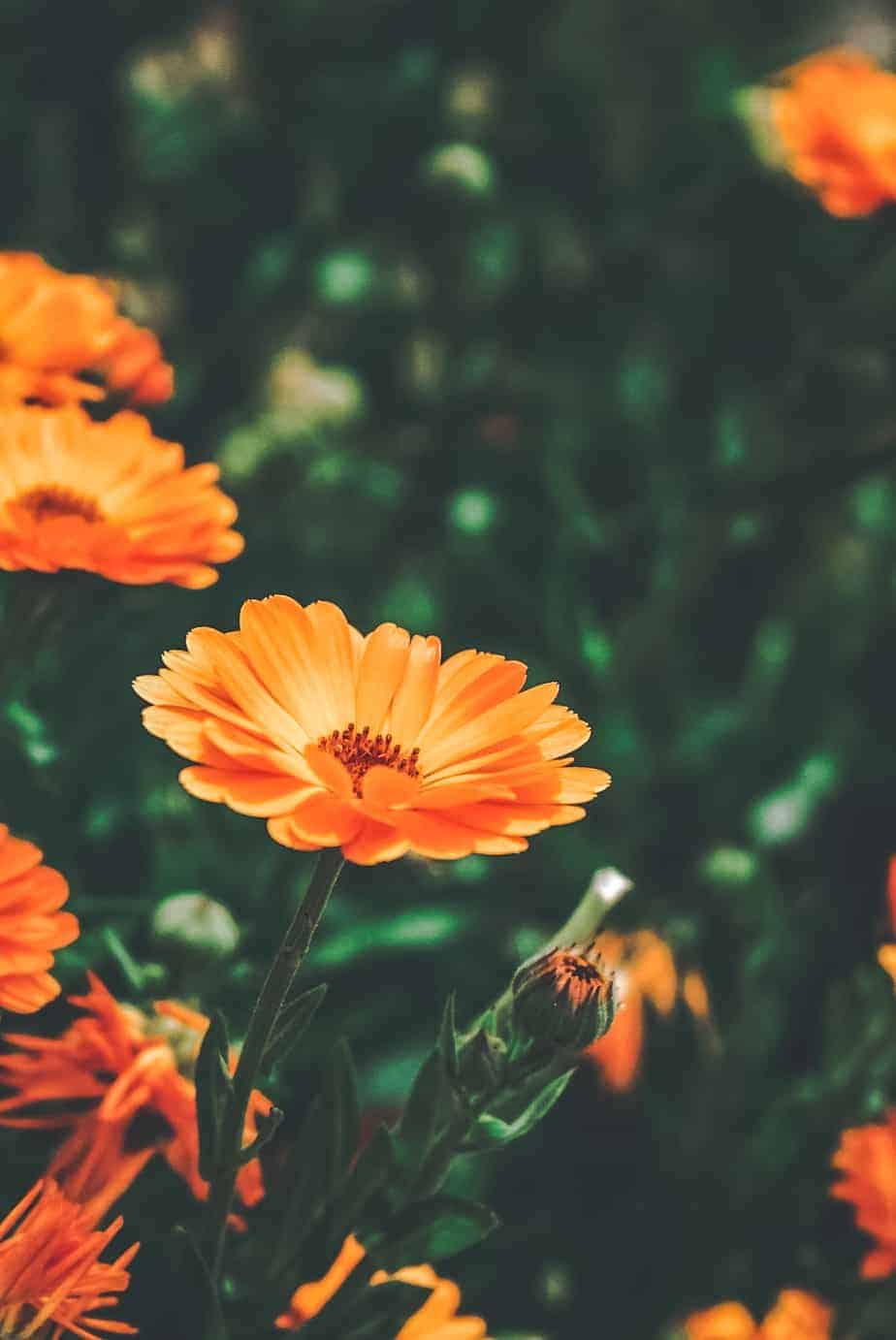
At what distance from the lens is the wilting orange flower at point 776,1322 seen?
3.64 ft

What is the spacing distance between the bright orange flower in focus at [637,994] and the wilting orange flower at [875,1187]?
0.29m

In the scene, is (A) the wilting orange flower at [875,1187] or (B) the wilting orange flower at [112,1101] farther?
(A) the wilting orange flower at [875,1187]

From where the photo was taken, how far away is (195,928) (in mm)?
938

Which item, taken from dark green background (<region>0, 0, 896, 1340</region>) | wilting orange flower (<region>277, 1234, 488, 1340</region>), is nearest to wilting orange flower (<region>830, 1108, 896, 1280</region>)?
dark green background (<region>0, 0, 896, 1340</region>)

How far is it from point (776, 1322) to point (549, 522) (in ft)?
3.07

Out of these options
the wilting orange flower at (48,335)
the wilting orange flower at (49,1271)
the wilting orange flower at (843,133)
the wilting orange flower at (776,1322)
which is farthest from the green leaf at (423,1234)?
the wilting orange flower at (843,133)

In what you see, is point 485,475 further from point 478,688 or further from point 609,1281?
point 478,688

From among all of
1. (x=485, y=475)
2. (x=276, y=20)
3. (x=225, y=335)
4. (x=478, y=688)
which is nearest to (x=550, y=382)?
(x=485, y=475)

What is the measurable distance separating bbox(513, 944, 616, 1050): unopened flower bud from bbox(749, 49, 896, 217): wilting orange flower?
983 mm

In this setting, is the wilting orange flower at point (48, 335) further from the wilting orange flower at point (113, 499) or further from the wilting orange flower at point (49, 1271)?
the wilting orange flower at point (49, 1271)

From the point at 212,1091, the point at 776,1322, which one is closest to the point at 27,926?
the point at 212,1091

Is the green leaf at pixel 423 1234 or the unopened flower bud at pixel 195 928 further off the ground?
the unopened flower bud at pixel 195 928

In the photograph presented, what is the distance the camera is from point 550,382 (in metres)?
1.94

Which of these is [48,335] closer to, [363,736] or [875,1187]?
[363,736]
